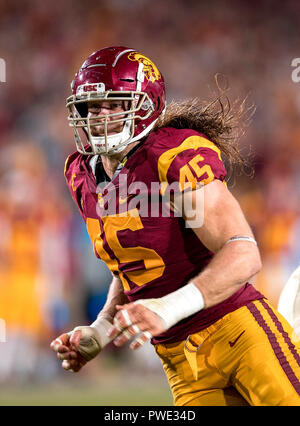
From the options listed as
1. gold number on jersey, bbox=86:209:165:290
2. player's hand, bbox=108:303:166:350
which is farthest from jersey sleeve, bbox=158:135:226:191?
player's hand, bbox=108:303:166:350

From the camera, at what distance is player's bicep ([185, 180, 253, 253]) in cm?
178

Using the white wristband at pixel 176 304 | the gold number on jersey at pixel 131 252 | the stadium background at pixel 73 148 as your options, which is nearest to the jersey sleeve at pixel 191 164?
the gold number on jersey at pixel 131 252

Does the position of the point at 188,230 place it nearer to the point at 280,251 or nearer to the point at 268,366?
the point at 268,366

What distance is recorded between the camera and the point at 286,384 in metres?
1.84

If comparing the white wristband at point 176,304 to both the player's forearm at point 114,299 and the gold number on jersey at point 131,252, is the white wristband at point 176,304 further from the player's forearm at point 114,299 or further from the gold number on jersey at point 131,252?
the player's forearm at point 114,299

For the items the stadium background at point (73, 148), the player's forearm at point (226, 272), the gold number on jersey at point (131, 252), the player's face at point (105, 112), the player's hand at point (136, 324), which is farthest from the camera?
the stadium background at point (73, 148)

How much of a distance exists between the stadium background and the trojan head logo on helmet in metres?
2.26

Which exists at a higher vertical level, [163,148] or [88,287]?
[163,148]

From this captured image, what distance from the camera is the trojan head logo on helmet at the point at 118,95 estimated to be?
2092mm

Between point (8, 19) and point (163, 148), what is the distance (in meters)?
6.22

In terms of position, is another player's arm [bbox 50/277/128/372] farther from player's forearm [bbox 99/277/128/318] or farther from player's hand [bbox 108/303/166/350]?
player's hand [bbox 108/303/166/350]

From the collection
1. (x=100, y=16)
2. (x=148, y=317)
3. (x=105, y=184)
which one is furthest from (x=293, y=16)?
(x=148, y=317)

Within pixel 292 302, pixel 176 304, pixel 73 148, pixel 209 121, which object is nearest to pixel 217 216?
pixel 176 304

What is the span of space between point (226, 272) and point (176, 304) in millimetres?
163
